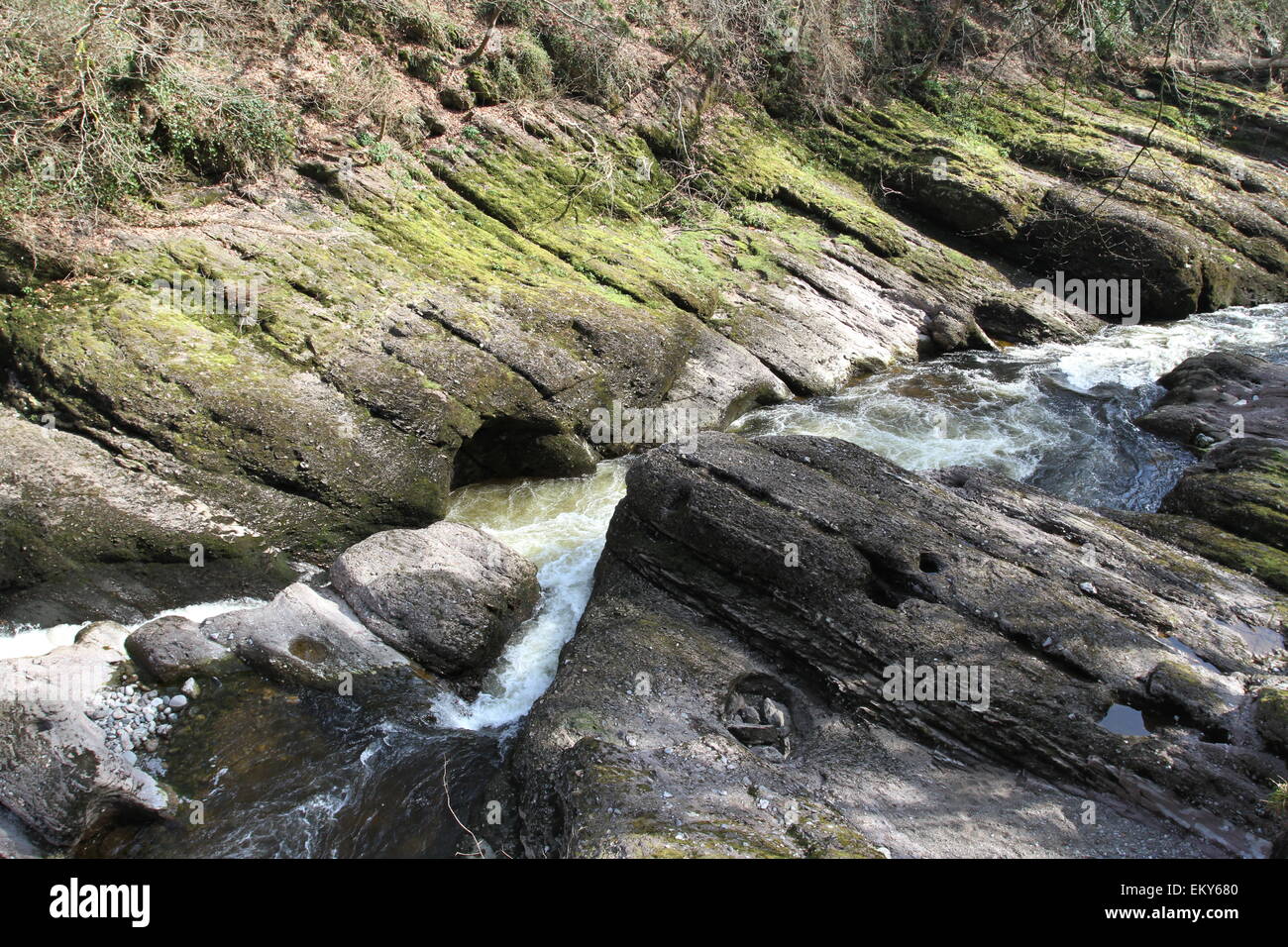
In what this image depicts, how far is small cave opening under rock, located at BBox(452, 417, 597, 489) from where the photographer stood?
9414 millimetres

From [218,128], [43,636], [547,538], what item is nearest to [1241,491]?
[547,538]

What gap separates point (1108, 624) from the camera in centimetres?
609

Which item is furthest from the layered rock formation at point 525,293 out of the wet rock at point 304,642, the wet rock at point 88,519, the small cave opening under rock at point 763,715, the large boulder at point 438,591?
the small cave opening under rock at point 763,715

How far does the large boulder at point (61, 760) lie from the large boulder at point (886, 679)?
2.77 m

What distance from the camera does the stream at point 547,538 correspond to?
5574 mm

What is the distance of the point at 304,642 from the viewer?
6.70m

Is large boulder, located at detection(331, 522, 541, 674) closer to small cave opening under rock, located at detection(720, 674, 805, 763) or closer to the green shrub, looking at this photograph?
small cave opening under rock, located at detection(720, 674, 805, 763)

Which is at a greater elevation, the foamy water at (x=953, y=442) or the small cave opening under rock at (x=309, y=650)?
the foamy water at (x=953, y=442)
